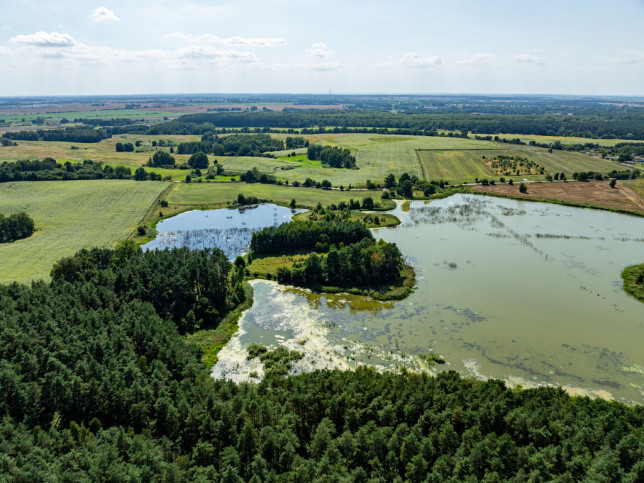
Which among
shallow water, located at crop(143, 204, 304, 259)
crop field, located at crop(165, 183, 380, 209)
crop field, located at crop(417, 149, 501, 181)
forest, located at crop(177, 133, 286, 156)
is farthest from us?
forest, located at crop(177, 133, 286, 156)

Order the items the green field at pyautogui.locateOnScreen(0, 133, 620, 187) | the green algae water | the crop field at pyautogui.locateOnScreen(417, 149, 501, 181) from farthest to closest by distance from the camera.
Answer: the green field at pyautogui.locateOnScreen(0, 133, 620, 187), the crop field at pyautogui.locateOnScreen(417, 149, 501, 181), the green algae water

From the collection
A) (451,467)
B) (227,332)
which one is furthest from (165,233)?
(451,467)

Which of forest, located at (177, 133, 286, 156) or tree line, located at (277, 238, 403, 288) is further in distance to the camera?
forest, located at (177, 133, 286, 156)

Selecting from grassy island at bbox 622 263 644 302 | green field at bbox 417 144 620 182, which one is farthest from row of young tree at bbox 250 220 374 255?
green field at bbox 417 144 620 182

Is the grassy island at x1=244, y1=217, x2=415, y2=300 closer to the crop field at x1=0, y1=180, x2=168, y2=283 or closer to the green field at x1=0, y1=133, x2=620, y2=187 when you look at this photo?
the crop field at x1=0, y1=180, x2=168, y2=283

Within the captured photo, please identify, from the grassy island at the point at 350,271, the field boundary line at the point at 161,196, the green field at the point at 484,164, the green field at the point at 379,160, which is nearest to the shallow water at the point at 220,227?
the field boundary line at the point at 161,196

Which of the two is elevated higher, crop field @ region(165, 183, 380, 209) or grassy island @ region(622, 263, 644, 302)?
crop field @ region(165, 183, 380, 209)

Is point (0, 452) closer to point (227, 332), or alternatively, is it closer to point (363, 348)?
point (227, 332)
